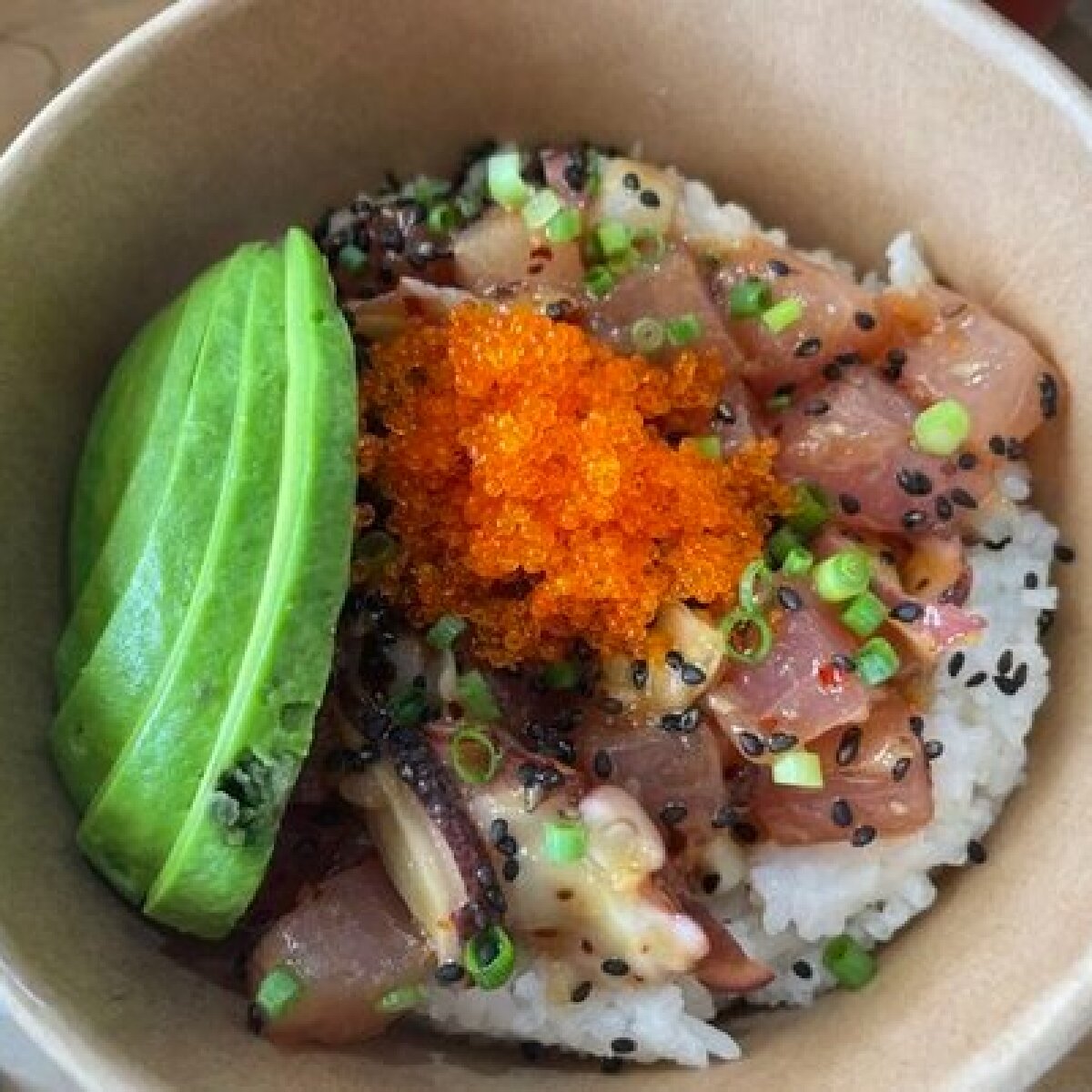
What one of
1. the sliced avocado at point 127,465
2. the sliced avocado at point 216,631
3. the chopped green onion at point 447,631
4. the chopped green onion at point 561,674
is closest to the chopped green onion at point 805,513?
the chopped green onion at point 561,674

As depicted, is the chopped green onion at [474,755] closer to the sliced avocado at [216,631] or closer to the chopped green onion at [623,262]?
the sliced avocado at [216,631]

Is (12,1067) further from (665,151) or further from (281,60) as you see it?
(665,151)

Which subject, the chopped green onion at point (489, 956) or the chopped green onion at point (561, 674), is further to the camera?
the chopped green onion at point (561, 674)

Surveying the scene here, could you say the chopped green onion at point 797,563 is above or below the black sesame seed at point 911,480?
below

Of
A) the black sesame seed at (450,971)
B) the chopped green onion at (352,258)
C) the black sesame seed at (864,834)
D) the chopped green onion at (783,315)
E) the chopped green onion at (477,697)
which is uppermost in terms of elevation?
the chopped green onion at (783,315)

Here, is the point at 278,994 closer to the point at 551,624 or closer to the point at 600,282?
the point at 551,624

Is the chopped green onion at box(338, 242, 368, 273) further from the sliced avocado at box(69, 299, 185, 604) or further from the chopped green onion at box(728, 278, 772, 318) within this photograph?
the chopped green onion at box(728, 278, 772, 318)
